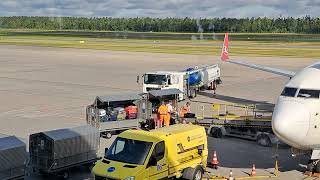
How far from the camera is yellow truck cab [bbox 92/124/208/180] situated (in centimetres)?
1611

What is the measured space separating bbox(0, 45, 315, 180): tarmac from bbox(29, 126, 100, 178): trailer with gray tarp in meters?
0.59

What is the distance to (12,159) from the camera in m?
17.3

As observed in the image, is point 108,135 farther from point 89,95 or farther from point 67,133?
point 89,95

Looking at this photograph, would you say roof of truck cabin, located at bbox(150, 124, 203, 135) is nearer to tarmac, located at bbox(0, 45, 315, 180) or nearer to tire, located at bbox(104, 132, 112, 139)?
tarmac, located at bbox(0, 45, 315, 180)

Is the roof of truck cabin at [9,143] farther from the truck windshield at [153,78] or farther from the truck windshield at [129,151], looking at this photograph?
the truck windshield at [153,78]

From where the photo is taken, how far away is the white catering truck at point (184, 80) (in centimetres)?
3822

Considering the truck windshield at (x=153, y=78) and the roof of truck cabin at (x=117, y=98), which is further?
the truck windshield at (x=153, y=78)

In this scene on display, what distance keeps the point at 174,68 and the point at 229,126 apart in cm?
3852

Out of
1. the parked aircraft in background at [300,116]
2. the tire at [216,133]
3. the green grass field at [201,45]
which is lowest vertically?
the green grass field at [201,45]

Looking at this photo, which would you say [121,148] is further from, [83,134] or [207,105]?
[207,105]

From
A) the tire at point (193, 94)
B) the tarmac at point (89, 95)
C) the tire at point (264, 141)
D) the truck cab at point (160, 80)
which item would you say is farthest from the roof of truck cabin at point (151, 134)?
the tire at point (193, 94)

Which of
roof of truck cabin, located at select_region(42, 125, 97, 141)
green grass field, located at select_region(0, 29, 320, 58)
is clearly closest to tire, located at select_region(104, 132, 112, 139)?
roof of truck cabin, located at select_region(42, 125, 97, 141)

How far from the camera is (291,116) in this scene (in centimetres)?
1691

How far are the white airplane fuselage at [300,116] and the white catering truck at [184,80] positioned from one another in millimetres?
17907
